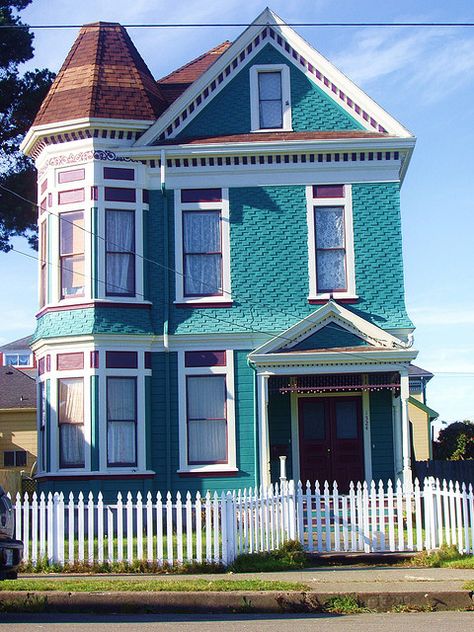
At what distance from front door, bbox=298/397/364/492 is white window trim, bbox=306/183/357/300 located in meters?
2.24

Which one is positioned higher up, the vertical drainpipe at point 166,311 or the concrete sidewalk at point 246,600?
the vertical drainpipe at point 166,311

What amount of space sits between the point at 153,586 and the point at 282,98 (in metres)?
13.2

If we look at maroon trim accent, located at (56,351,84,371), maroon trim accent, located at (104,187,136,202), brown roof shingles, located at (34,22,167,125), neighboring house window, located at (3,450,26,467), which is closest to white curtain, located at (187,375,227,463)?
maroon trim accent, located at (56,351,84,371)

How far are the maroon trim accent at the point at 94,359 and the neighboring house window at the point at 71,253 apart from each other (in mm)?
1380

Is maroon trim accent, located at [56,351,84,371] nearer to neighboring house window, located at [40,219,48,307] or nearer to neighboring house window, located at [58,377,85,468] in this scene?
neighboring house window, located at [58,377,85,468]

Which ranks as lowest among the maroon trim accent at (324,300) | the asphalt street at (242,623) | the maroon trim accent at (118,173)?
the asphalt street at (242,623)

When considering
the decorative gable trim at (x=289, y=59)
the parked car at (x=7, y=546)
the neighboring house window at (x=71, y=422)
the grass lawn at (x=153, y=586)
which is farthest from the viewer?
the decorative gable trim at (x=289, y=59)

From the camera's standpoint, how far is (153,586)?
41.8ft

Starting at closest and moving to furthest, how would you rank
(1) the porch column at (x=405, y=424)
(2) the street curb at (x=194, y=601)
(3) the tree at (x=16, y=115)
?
1. (2) the street curb at (x=194, y=601)
2. (1) the porch column at (x=405, y=424)
3. (3) the tree at (x=16, y=115)

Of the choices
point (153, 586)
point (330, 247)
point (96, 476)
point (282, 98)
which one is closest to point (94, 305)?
point (96, 476)

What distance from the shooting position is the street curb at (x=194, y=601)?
12.1 m

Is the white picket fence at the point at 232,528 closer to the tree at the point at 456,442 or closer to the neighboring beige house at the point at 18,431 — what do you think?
the tree at the point at 456,442

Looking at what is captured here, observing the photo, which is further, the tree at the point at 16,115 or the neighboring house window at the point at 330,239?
the tree at the point at 16,115

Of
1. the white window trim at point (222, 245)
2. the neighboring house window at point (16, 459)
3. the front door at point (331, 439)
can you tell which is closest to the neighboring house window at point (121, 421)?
the white window trim at point (222, 245)
